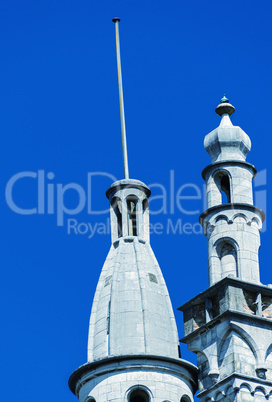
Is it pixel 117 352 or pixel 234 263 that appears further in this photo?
pixel 234 263

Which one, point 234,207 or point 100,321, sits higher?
point 234,207

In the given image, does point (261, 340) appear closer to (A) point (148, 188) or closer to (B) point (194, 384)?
(B) point (194, 384)

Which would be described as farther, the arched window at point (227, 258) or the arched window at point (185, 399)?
the arched window at point (227, 258)

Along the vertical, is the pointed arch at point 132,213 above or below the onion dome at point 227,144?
below

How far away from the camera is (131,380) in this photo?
56.8 m

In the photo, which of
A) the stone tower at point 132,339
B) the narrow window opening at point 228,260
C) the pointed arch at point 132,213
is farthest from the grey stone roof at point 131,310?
the narrow window opening at point 228,260

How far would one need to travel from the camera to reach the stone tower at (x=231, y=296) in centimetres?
5775

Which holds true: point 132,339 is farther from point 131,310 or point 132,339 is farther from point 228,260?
point 228,260

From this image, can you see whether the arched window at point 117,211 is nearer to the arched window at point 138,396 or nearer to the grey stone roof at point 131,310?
the grey stone roof at point 131,310

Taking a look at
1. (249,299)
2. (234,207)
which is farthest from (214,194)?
(249,299)

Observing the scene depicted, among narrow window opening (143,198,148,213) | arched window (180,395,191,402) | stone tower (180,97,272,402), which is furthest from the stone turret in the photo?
arched window (180,395,191,402)

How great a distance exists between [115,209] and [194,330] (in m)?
5.69

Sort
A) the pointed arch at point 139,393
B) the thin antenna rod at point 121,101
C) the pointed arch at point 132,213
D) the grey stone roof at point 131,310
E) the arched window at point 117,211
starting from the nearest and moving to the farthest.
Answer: the pointed arch at point 139,393 → the grey stone roof at point 131,310 → the pointed arch at point 132,213 → the arched window at point 117,211 → the thin antenna rod at point 121,101

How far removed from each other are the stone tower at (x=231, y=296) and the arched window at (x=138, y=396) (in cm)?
247
